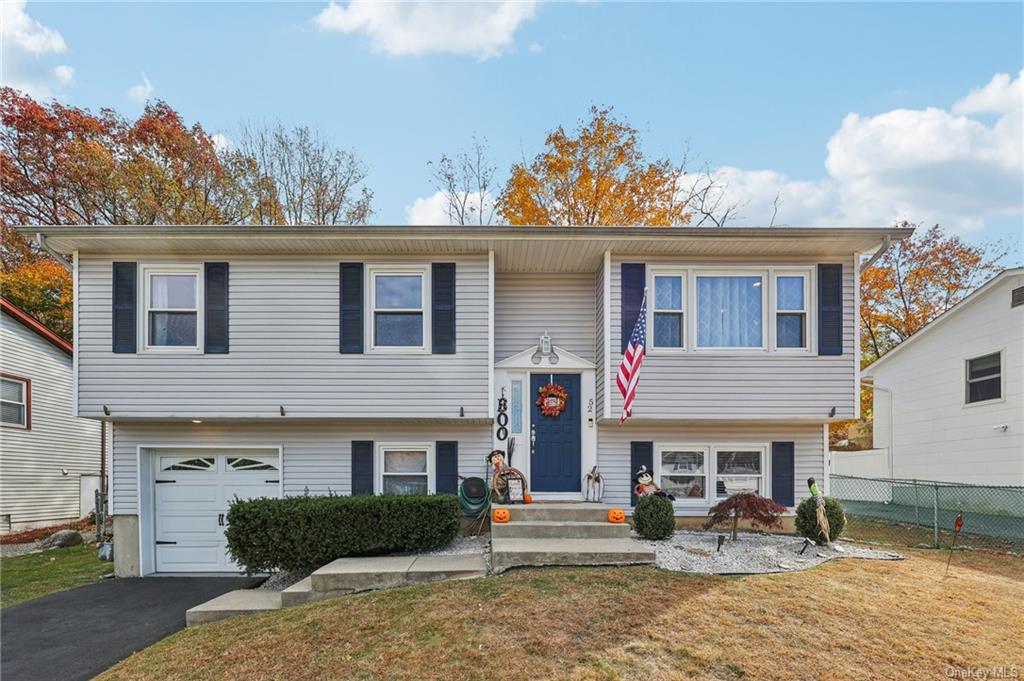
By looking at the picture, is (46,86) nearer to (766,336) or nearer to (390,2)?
(390,2)

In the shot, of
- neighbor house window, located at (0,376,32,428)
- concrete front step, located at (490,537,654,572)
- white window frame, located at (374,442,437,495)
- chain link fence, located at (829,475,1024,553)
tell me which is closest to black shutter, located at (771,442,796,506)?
chain link fence, located at (829,475,1024,553)

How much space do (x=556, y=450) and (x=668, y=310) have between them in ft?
9.62

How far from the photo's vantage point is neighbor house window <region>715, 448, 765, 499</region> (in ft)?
30.3

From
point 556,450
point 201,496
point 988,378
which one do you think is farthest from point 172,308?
point 988,378

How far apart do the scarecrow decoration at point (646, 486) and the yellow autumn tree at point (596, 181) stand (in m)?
10.2

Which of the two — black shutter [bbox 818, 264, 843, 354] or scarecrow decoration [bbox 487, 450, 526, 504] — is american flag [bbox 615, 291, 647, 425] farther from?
black shutter [bbox 818, 264, 843, 354]

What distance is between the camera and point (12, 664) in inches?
231

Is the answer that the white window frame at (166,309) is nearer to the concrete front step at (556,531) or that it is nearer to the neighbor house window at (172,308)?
the neighbor house window at (172,308)

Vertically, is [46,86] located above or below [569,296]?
above

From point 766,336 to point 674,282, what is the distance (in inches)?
65.7

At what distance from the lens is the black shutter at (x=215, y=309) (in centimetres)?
867

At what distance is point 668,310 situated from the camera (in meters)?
8.79

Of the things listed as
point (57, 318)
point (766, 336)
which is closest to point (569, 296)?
point (766, 336)

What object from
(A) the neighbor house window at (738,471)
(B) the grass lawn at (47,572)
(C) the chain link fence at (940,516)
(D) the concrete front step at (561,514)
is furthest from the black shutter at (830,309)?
(B) the grass lawn at (47,572)
